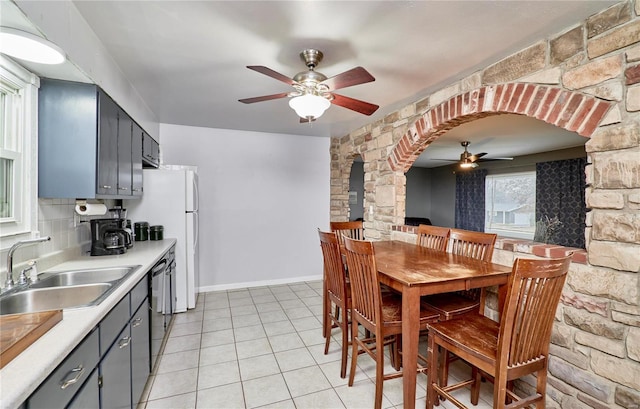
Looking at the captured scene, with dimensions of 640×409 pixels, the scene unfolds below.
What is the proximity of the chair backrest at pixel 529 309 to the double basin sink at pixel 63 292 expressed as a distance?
1.89 metres

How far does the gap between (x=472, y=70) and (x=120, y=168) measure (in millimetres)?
2966

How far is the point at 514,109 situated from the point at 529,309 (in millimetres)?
1386

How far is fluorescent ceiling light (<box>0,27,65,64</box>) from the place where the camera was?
1.25 meters

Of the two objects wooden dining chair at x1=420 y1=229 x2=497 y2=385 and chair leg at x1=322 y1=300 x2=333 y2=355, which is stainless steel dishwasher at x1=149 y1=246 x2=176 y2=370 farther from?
wooden dining chair at x1=420 y1=229 x2=497 y2=385

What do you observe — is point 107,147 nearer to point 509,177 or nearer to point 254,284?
point 254,284

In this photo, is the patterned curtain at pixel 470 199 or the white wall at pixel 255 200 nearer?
the white wall at pixel 255 200

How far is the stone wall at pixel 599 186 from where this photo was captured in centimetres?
147

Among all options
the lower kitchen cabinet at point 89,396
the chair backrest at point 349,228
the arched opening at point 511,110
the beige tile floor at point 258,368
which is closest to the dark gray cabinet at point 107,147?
A: the lower kitchen cabinet at point 89,396

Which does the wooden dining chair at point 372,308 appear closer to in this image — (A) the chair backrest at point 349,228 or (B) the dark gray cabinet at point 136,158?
(A) the chair backrest at point 349,228

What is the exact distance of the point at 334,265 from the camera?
232cm

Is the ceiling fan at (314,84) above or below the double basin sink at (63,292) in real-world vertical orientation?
above

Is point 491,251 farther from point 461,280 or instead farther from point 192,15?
point 192,15

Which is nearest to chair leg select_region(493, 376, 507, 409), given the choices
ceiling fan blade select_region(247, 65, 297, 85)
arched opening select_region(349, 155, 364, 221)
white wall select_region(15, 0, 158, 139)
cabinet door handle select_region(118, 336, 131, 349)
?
cabinet door handle select_region(118, 336, 131, 349)

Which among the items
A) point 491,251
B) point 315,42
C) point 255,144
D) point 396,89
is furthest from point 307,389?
point 255,144
